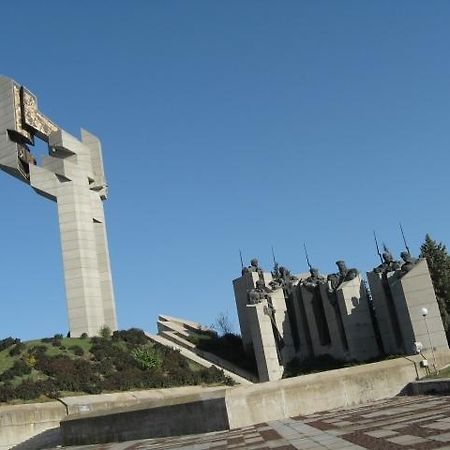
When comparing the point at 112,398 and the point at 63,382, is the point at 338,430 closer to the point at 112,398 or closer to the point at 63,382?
the point at 112,398

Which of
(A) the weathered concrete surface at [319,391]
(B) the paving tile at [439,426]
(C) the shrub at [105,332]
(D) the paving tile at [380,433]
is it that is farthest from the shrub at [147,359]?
(B) the paving tile at [439,426]

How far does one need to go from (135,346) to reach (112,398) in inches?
569

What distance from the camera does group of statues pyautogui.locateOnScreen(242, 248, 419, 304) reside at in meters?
27.5

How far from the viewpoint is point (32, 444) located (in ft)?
55.1

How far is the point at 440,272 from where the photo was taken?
3662 cm

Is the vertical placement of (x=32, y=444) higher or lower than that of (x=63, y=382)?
lower

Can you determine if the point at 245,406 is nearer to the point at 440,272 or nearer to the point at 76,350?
the point at 76,350

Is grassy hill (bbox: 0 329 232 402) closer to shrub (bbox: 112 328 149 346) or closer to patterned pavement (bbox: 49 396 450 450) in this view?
shrub (bbox: 112 328 149 346)

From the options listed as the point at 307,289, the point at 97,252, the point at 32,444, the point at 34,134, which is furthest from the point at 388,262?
the point at 34,134

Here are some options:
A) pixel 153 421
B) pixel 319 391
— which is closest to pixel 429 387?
pixel 319 391

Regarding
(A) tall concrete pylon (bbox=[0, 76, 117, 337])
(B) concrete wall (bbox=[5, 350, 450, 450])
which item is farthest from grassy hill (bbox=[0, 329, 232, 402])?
(B) concrete wall (bbox=[5, 350, 450, 450])

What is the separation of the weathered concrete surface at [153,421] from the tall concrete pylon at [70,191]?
2237cm

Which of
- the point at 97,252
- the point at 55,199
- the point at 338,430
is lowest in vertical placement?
the point at 338,430

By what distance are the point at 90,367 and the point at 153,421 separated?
16.9 meters
